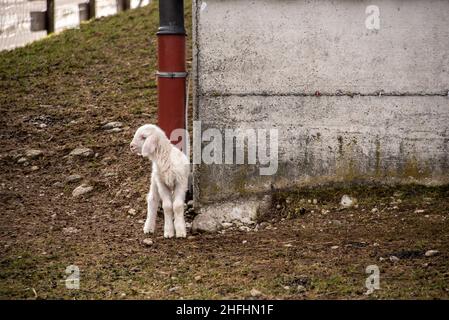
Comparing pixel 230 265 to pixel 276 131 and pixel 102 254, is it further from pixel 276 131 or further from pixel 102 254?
pixel 276 131

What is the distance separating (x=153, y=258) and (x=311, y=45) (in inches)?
109

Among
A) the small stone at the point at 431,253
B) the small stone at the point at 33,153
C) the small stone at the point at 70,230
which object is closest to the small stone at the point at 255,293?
the small stone at the point at 431,253

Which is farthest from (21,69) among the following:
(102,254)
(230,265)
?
(230,265)

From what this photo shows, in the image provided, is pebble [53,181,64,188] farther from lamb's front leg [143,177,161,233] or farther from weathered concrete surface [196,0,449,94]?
weathered concrete surface [196,0,449,94]

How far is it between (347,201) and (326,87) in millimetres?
1194

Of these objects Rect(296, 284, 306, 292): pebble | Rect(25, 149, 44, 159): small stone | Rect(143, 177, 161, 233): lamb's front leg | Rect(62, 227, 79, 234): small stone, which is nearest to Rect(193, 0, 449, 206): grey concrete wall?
Rect(143, 177, 161, 233): lamb's front leg

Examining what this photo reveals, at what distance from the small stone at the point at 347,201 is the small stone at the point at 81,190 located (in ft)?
9.68

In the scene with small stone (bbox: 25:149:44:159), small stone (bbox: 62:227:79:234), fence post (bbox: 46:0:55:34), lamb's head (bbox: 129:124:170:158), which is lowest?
small stone (bbox: 62:227:79:234)

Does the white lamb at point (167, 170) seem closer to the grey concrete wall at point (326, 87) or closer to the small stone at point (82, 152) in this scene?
the grey concrete wall at point (326, 87)

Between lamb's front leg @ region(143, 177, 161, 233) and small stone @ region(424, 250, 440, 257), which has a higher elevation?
lamb's front leg @ region(143, 177, 161, 233)

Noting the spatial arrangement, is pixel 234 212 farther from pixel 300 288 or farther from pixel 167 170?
pixel 300 288

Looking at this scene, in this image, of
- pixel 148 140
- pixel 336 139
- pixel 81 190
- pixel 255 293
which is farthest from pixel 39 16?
pixel 255 293

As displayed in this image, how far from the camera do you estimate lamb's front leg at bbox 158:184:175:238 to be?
7030mm

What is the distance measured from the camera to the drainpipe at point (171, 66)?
7.50 meters
